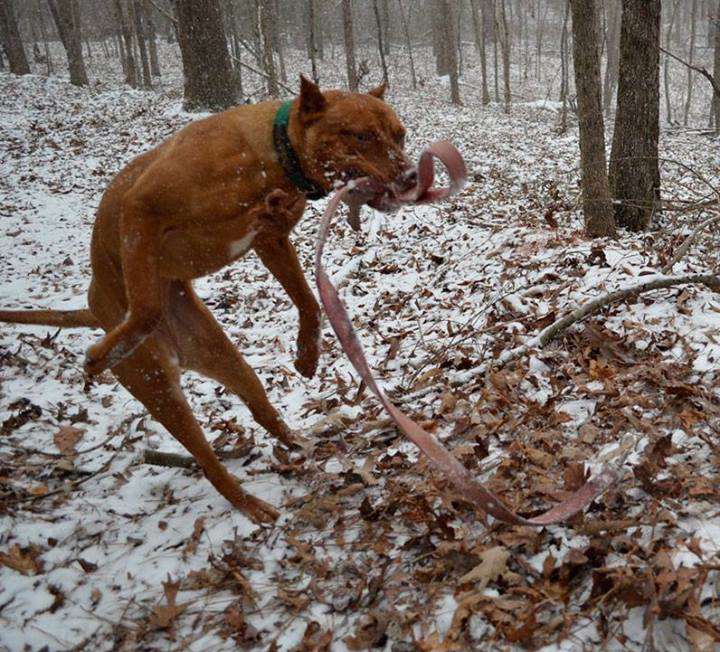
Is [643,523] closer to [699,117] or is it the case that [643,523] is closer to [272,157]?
[272,157]

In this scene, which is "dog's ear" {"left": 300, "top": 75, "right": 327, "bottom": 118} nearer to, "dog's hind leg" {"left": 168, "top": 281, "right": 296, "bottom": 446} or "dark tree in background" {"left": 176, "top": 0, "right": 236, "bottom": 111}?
"dog's hind leg" {"left": 168, "top": 281, "right": 296, "bottom": 446}

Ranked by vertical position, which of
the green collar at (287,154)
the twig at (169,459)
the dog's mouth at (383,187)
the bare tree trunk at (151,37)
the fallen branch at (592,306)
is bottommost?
the twig at (169,459)

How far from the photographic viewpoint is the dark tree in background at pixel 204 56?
13.8m

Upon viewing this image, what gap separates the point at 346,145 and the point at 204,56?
44.1 ft

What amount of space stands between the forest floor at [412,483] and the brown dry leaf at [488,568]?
0.02m

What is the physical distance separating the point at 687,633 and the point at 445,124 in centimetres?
1992

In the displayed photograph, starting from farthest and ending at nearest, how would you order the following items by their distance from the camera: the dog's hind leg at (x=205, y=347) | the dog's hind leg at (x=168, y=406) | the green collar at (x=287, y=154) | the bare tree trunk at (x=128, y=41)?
the bare tree trunk at (x=128, y=41) < the dog's hind leg at (x=205, y=347) < the dog's hind leg at (x=168, y=406) < the green collar at (x=287, y=154)

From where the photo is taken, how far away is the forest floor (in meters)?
2.09

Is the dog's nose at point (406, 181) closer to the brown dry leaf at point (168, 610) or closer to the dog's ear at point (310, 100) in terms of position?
the dog's ear at point (310, 100)

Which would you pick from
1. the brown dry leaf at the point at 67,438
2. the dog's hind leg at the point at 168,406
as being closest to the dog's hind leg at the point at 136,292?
the dog's hind leg at the point at 168,406

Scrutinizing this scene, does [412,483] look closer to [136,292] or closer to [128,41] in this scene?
[136,292]

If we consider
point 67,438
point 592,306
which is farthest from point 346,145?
point 67,438

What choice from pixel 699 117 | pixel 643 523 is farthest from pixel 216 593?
pixel 699 117

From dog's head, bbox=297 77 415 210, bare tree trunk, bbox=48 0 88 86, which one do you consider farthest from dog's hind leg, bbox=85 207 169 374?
bare tree trunk, bbox=48 0 88 86
